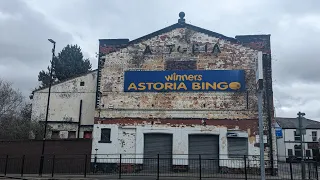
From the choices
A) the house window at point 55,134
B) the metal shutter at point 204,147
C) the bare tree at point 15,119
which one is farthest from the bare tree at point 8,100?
the metal shutter at point 204,147

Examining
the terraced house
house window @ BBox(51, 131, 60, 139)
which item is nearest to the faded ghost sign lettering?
the terraced house

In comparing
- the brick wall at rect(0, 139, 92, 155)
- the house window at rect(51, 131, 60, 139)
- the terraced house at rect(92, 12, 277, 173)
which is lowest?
the brick wall at rect(0, 139, 92, 155)

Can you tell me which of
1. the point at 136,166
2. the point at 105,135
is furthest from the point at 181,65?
the point at 136,166

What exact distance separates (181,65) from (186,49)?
116 cm

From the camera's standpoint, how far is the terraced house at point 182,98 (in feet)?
71.3

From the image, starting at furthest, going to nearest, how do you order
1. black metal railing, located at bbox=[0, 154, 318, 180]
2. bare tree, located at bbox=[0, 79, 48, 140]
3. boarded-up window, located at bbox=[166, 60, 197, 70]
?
1. bare tree, located at bbox=[0, 79, 48, 140]
2. boarded-up window, located at bbox=[166, 60, 197, 70]
3. black metal railing, located at bbox=[0, 154, 318, 180]

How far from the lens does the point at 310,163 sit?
1841 cm

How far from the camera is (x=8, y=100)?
39.8 m

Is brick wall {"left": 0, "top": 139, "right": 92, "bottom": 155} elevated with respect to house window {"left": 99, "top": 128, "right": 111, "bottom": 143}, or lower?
lower

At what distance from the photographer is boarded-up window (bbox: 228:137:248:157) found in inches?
846

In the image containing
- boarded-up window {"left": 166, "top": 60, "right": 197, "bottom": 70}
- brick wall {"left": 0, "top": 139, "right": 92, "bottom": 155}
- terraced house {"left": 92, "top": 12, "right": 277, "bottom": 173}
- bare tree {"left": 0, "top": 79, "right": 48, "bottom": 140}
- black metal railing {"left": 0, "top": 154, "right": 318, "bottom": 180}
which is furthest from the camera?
bare tree {"left": 0, "top": 79, "right": 48, "bottom": 140}

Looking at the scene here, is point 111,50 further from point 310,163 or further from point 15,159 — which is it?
point 310,163

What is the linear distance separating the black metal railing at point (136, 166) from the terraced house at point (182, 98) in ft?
0.62

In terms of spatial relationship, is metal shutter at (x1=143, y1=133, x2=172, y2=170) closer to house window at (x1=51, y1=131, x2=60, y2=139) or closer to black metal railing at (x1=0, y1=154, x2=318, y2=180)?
black metal railing at (x1=0, y1=154, x2=318, y2=180)
